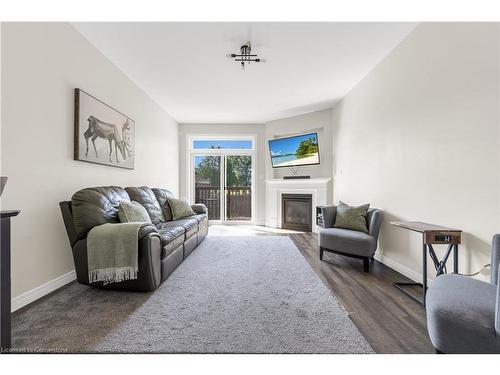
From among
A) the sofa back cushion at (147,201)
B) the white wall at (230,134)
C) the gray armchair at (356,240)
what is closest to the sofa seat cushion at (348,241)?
the gray armchair at (356,240)

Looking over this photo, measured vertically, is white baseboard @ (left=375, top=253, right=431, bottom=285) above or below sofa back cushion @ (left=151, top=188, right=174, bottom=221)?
below

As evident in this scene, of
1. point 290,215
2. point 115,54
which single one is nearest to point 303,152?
point 290,215

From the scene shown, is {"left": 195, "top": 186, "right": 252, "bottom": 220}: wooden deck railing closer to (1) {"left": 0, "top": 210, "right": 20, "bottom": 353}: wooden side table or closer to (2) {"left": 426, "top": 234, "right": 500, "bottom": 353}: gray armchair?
(1) {"left": 0, "top": 210, "right": 20, "bottom": 353}: wooden side table

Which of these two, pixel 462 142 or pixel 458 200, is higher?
pixel 462 142

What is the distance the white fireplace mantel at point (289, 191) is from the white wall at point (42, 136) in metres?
3.73

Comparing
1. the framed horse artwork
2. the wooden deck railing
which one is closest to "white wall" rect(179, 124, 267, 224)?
the wooden deck railing

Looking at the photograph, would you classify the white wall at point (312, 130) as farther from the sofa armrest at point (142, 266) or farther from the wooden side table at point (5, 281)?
the wooden side table at point (5, 281)

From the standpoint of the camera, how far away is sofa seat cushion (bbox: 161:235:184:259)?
2.23m

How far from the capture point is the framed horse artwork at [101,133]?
2.38 metres

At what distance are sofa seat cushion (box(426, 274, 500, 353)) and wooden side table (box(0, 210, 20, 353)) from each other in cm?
239

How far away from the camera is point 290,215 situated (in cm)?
534

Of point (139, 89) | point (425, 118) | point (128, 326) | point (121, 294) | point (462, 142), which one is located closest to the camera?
point (128, 326)
